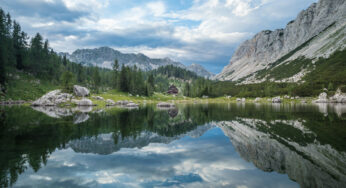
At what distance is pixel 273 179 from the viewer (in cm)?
1199

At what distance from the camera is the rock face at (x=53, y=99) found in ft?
261

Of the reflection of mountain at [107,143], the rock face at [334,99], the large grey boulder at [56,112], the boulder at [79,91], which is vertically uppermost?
the boulder at [79,91]

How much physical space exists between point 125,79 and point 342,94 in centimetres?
13312

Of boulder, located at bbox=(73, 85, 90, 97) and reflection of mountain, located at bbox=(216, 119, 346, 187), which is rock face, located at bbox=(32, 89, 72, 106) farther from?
reflection of mountain, located at bbox=(216, 119, 346, 187)

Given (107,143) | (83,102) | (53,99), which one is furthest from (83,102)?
(107,143)

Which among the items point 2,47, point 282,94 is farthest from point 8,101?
point 282,94

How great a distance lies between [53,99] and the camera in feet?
271

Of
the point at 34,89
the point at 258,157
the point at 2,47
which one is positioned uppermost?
the point at 2,47

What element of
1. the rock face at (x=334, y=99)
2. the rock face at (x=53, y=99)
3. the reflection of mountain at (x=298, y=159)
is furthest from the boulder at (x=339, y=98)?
the rock face at (x=53, y=99)

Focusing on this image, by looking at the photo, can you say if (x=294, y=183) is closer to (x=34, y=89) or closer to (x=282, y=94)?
(x=34, y=89)

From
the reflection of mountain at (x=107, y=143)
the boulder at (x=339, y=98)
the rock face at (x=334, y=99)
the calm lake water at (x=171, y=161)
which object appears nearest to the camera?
the calm lake water at (x=171, y=161)

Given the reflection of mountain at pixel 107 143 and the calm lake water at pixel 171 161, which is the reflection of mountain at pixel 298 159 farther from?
the reflection of mountain at pixel 107 143

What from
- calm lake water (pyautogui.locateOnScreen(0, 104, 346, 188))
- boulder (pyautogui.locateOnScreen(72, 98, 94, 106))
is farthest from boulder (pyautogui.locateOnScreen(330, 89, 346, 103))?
boulder (pyautogui.locateOnScreen(72, 98, 94, 106))

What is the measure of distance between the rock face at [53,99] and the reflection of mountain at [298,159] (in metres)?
79.9
